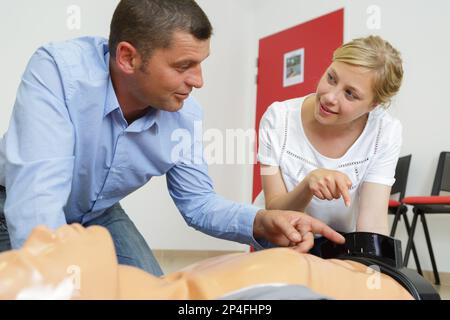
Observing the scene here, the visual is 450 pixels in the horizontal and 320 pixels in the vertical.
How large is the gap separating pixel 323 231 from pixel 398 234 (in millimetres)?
2515

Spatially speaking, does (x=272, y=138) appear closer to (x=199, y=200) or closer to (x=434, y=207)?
(x=199, y=200)

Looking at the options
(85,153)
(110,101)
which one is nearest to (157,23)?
(110,101)

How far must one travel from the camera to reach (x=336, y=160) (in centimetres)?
150

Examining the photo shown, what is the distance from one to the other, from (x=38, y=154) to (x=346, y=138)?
909 millimetres

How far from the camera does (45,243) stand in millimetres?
523

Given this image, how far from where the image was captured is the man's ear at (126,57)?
47.3 inches

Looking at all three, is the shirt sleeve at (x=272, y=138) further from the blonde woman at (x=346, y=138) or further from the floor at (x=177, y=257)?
the floor at (x=177, y=257)

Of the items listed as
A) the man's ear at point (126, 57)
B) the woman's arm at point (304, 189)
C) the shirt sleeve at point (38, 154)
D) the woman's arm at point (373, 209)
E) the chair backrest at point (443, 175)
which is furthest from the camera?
the chair backrest at point (443, 175)

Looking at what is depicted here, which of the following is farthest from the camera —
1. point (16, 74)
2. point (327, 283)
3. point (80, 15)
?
point (80, 15)

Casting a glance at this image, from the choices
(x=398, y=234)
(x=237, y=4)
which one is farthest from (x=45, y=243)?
(x=237, y=4)

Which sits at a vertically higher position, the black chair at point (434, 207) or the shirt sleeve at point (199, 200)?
the shirt sleeve at point (199, 200)

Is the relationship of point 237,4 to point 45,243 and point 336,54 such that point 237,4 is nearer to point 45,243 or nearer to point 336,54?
point 336,54

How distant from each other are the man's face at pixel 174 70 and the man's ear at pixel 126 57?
0.02 m

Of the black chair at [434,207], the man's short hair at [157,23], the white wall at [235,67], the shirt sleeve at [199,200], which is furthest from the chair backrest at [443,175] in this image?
the man's short hair at [157,23]
